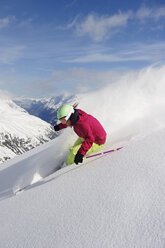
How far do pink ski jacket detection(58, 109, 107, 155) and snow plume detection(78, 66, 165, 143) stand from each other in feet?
3.68

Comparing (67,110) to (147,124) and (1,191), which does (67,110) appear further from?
(1,191)

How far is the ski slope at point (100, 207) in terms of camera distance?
276 centimetres

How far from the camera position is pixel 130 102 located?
29.9ft

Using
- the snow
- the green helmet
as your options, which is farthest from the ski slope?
the green helmet

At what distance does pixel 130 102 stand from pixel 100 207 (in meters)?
6.44

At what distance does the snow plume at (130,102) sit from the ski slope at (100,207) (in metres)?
2.65

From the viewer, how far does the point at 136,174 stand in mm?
3941

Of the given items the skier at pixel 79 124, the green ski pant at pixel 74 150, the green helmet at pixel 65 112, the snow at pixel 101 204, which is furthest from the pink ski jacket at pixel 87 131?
the snow at pixel 101 204

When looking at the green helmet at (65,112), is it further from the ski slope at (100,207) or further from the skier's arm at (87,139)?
the ski slope at (100,207)

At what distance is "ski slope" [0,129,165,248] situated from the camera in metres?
2.76

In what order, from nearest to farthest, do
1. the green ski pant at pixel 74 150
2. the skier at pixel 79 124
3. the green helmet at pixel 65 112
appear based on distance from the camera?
the skier at pixel 79 124 < the green helmet at pixel 65 112 < the green ski pant at pixel 74 150

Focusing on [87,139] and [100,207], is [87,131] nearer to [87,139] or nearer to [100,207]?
[87,139]

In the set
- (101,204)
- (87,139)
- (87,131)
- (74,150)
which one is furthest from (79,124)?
(101,204)

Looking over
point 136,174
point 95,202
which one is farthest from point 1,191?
point 136,174
